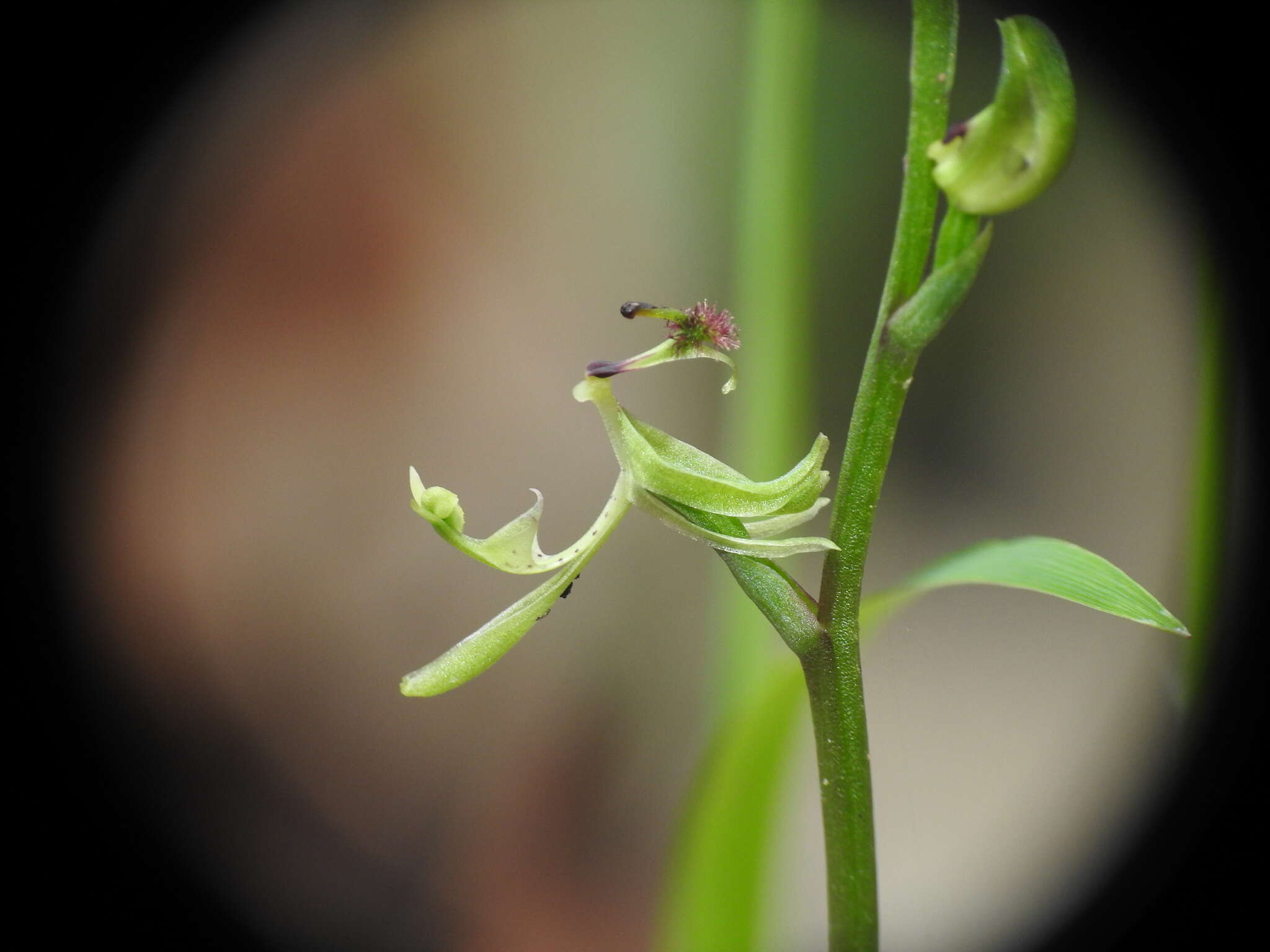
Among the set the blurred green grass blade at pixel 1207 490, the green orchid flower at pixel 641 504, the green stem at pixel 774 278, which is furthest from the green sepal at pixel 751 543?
the green stem at pixel 774 278

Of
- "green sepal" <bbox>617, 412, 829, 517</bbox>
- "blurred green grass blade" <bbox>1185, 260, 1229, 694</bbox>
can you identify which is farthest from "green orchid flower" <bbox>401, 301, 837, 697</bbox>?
"blurred green grass blade" <bbox>1185, 260, 1229, 694</bbox>

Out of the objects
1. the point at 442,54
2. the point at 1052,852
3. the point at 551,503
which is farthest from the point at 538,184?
the point at 1052,852

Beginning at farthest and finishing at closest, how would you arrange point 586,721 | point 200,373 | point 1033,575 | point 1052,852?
point 586,721
point 200,373
point 1052,852
point 1033,575

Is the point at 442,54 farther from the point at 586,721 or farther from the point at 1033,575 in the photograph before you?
the point at 1033,575

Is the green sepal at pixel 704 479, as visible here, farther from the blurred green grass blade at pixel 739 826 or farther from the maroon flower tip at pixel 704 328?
the blurred green grass blade at pixel 739 826

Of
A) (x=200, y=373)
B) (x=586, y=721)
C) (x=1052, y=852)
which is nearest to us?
(x=1052, y=852)

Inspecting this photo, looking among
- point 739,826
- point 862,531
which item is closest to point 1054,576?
point 862,531

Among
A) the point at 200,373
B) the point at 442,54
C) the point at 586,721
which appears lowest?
the point at 586,721

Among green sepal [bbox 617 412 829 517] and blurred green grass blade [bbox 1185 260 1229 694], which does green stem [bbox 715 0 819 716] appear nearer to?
blurred green grass blade [bbox 1185 260 1229 694]
